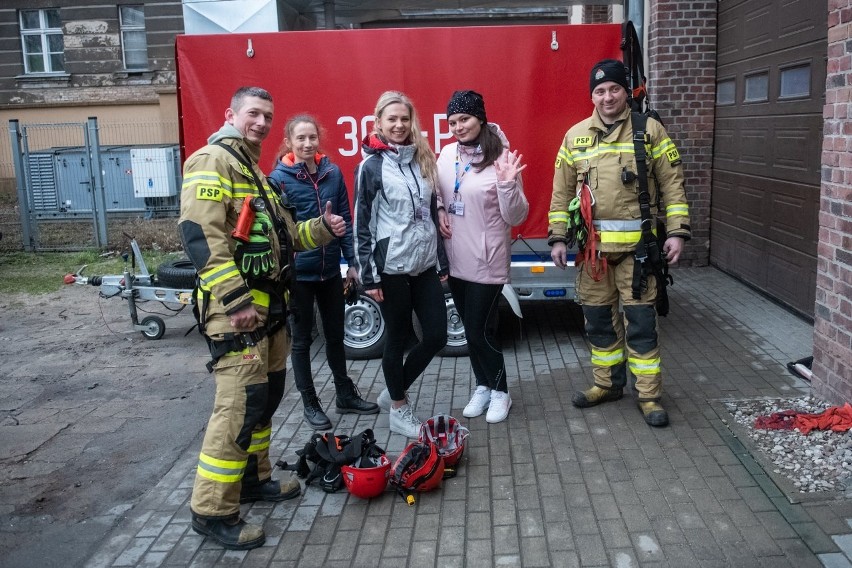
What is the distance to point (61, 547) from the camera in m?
4.23

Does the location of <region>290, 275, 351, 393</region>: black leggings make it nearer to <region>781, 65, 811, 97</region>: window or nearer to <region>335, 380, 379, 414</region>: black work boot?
<region>335, 380, 379, 414</region>: black work boot

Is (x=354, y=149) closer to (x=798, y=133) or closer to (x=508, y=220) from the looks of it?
(x=508, y=220)

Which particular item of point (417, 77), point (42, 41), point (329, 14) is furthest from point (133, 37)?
point (417, 77)

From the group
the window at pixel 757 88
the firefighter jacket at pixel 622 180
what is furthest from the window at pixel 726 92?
the firefighter jacket at pixel 622 180

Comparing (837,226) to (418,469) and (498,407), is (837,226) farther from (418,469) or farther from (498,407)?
(418,469)

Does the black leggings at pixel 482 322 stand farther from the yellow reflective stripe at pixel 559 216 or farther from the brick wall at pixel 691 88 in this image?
the brick wall at pixel 691 88

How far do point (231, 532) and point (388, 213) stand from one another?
199cm

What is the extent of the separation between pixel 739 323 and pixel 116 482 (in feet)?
17.5

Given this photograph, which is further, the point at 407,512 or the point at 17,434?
the point at 17,434

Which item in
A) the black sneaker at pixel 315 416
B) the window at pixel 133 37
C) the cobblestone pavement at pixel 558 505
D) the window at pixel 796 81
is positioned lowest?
the cobblestone pavement at pixel 558 505

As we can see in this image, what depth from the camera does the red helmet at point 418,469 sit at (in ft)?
14.5

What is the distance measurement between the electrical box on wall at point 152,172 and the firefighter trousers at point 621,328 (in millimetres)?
13215

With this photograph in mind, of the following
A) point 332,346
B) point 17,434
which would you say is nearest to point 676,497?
point 332,346

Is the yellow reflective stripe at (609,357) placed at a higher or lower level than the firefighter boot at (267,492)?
higher
